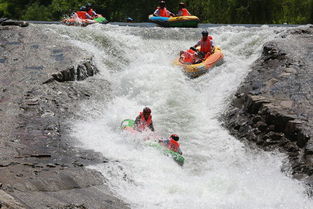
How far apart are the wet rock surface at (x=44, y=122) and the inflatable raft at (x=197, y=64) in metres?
2.82

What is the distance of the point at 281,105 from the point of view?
39.1ft

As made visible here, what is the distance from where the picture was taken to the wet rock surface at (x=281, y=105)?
10.6 meters

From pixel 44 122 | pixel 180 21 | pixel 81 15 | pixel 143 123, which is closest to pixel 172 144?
pixel 143 123

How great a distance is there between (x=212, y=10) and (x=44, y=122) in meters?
23.9

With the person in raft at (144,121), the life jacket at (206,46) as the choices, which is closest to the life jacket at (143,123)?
the person in raft at (144,121)

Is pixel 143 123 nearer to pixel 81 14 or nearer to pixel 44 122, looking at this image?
pixel 44 122

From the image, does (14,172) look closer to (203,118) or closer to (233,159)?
(233,159)

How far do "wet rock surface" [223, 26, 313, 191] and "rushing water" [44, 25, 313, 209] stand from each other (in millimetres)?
344

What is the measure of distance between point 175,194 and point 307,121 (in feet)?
12.0

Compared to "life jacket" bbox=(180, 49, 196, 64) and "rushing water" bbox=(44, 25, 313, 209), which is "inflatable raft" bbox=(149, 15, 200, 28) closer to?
"rushing water" bbox=(44, 25, 313, 209)

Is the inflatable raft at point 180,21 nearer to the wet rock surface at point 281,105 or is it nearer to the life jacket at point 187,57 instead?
the life jacket at point 187,57

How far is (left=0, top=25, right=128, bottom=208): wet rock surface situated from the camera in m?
7.74

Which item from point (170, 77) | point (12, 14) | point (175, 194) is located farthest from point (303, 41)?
point (12, 14)

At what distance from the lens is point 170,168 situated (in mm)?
10180
